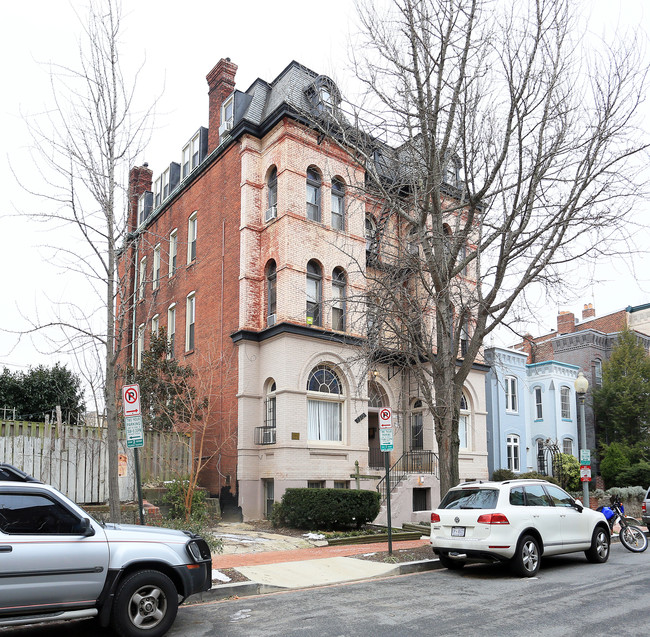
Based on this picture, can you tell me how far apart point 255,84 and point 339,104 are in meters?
9.48

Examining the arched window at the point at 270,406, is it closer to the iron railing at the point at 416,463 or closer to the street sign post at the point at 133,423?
the iron railing at the point at 416,463

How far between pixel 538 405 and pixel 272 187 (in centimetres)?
2166

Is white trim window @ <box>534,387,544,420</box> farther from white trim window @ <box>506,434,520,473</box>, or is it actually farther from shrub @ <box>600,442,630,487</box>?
shrub @ <box>600,442,630,487</box>

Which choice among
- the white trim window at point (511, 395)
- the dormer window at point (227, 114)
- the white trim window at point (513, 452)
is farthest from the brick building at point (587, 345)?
the dormer window at point (227, 114)

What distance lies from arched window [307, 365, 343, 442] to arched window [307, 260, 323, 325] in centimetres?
167

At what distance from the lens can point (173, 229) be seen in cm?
2703

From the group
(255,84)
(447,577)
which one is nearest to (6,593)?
(447,577)

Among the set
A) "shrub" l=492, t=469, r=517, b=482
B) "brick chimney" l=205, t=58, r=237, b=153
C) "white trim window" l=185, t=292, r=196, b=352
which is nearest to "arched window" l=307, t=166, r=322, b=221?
"brick chimney" l=205, t=58, r=237, b=153

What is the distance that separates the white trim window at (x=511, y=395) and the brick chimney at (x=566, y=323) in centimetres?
1206

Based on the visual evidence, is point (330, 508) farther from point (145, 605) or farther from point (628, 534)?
point (145, 605)

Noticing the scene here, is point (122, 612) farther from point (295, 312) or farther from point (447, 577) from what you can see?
point (295, 312)

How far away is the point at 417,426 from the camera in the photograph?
2416cm

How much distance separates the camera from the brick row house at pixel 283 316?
19.7 m

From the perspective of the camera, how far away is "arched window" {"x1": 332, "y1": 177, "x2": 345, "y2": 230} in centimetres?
2233
